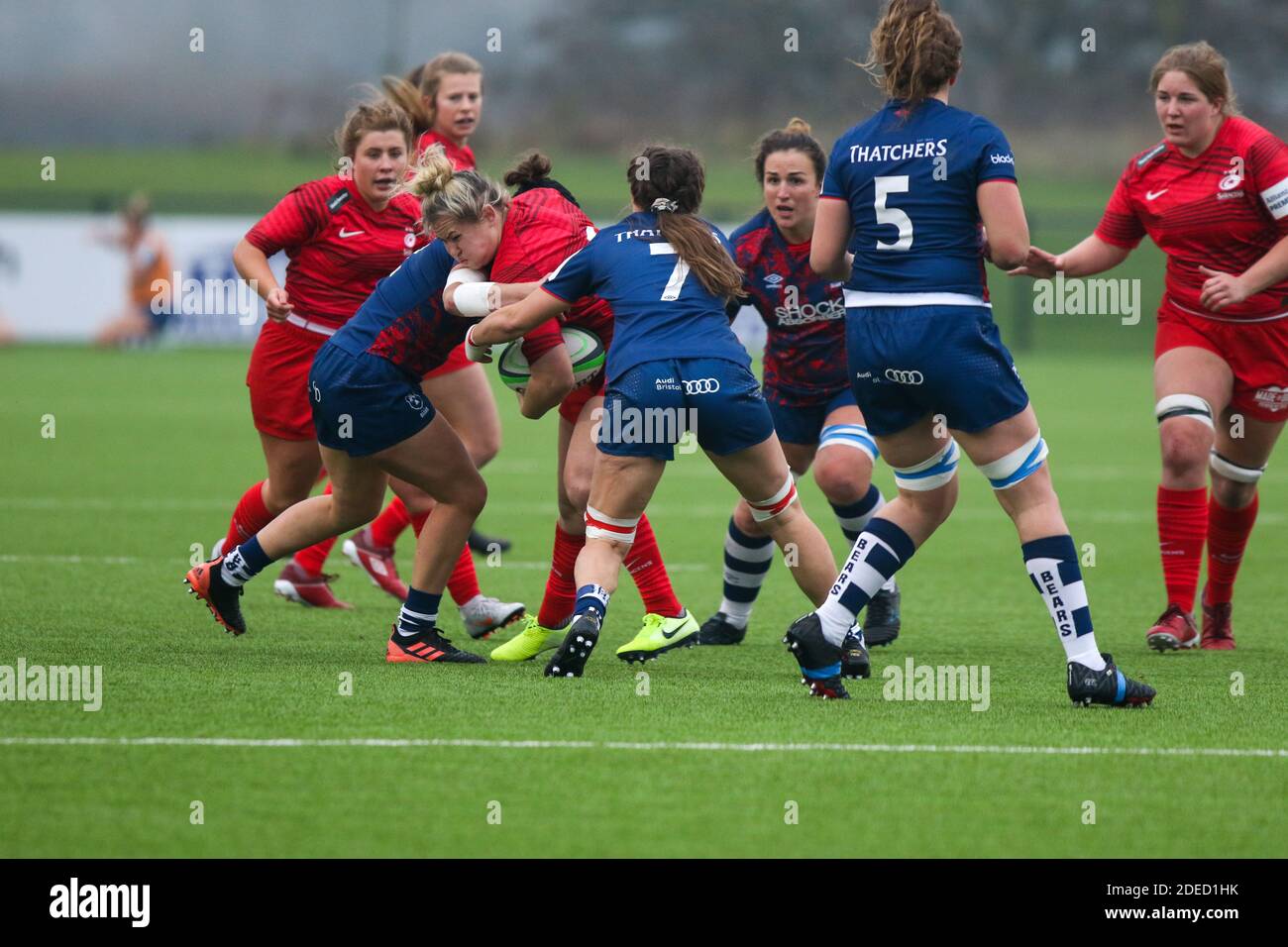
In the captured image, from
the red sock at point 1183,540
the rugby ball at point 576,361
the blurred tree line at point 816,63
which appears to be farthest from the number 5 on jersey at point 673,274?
the blurred tree line at point 816,63

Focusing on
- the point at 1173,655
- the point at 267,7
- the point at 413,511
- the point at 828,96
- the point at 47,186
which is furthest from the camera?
the point at 267,7

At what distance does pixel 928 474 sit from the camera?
5832 mm

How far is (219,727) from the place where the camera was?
5156 mm

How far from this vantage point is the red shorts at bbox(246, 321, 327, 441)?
24.5 feet

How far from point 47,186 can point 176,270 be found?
13.9 m

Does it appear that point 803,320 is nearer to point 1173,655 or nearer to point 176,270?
point 1173,655

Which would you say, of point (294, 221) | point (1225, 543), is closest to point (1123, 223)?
point (1225, 543)

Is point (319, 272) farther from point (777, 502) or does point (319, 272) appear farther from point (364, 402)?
point (777, 502)

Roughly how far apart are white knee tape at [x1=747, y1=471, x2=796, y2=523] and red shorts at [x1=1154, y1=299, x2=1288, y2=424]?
1958 millimetres

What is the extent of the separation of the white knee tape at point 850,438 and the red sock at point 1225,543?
59.0 inches

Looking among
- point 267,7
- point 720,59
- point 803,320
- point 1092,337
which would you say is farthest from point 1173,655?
point 267,7

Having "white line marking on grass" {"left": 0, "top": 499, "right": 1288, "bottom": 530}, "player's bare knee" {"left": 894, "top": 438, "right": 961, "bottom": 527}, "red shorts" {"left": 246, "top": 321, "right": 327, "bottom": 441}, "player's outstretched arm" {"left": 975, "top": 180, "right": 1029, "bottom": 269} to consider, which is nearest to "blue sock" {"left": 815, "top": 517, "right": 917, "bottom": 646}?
"player's bare knee" {"left": 894, "top": 438, "right": 961, "bottom": 527}

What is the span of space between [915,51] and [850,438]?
205cm
